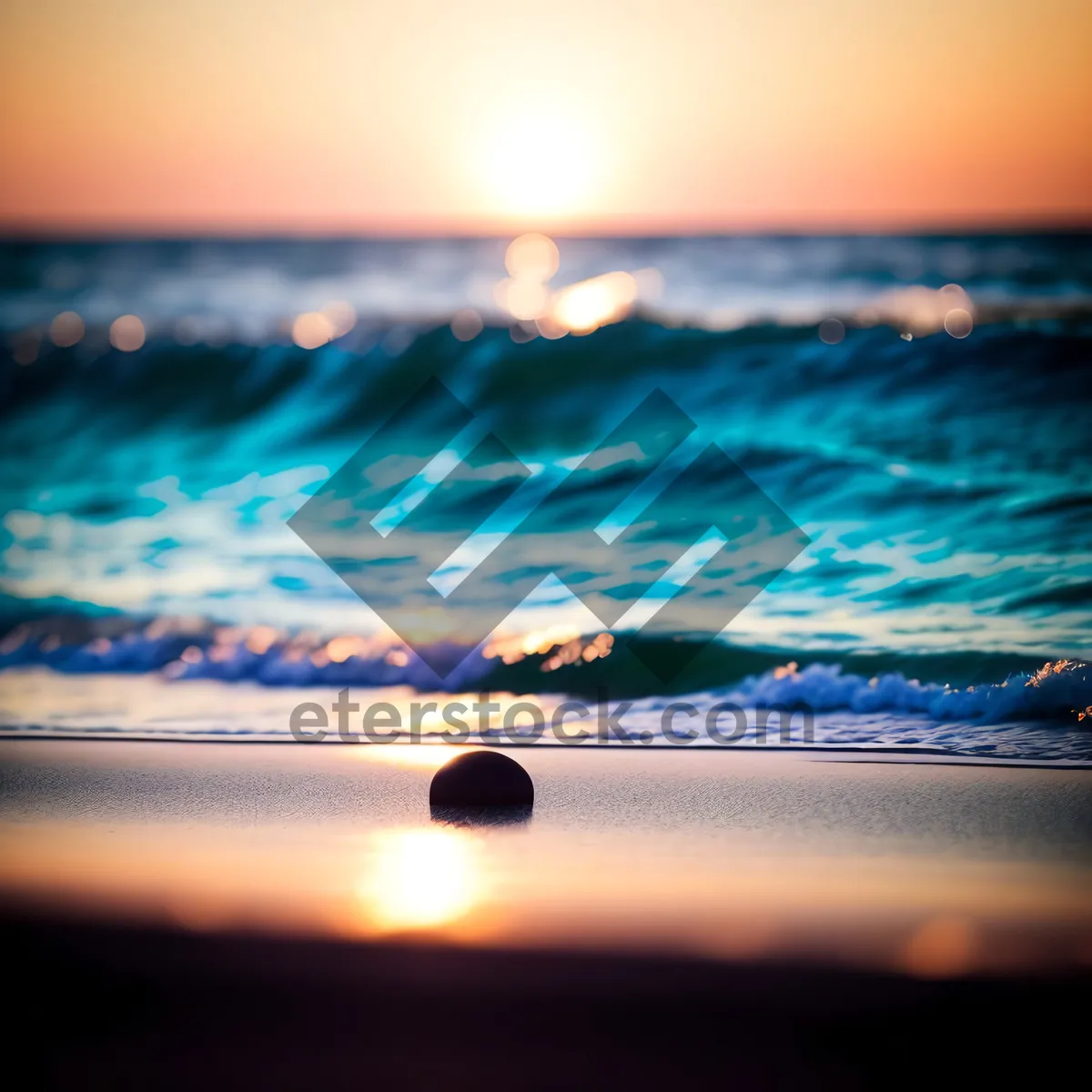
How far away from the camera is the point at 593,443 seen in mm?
8711

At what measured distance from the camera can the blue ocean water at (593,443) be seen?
5727 mm

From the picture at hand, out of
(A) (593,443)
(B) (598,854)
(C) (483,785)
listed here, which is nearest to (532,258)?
(A) (593,443)

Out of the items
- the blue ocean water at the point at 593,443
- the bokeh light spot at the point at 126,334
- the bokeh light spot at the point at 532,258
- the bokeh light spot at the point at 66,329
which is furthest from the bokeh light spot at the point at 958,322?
the bokeh light spot at the point at 66,329

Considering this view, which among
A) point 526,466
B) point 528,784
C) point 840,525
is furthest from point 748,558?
point 528,784

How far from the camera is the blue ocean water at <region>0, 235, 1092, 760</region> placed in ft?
18.8

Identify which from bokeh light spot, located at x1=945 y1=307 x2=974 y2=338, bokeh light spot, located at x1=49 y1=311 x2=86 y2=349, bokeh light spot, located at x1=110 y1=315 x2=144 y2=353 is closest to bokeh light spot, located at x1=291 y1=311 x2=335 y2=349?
bokeh light spot, located at x1=110 y1=315 x2=144 y2=353

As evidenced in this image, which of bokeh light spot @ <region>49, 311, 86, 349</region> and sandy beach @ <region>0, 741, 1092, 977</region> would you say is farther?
bokeh light spot @ <region>49, 311, 86, 349</region>

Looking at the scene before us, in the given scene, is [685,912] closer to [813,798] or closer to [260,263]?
[813,798]

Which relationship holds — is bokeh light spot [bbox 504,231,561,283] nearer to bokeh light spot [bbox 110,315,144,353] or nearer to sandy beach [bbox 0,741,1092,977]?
bokeh light spot [bbox 110,315,144,353]

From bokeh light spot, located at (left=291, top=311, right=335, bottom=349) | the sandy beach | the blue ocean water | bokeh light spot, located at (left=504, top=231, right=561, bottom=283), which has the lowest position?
the sandy beach

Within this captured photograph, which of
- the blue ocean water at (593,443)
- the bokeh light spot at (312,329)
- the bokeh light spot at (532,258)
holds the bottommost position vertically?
the blue ocean water at (593,443)

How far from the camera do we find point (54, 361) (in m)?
9.51

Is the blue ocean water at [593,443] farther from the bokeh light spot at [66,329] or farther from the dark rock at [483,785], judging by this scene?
the dark rock at [483,785]

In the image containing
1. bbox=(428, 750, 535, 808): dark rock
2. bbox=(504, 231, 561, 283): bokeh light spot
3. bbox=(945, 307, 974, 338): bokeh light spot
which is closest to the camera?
bbox=(428, 750, 535, 808): dark rock
